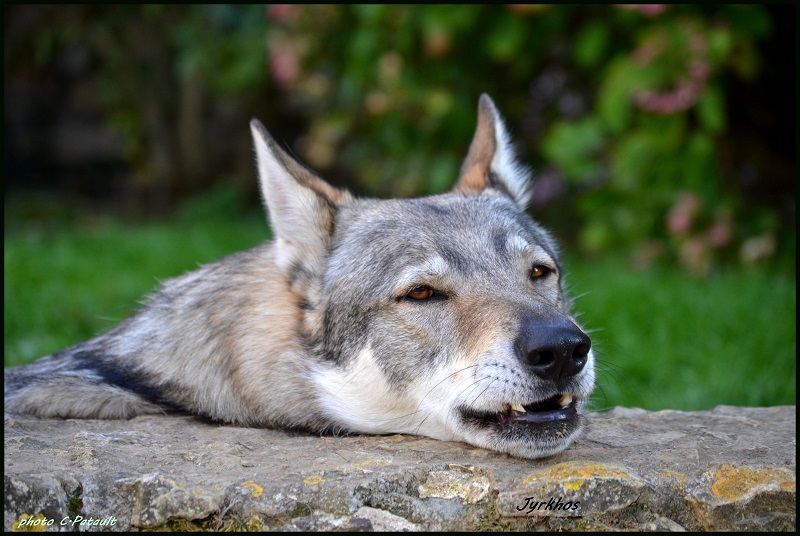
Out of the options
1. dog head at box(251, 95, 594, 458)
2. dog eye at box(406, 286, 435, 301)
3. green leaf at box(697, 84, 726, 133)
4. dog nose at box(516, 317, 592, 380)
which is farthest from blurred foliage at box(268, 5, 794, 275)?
dog nose at box(516, 317, 592, 380)

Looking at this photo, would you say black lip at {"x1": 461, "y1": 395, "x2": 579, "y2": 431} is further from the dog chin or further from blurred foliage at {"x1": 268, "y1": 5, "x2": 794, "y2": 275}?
blurred foliage at {"x1": 268, "y1": 5, "x2": 794, "y2": 275}

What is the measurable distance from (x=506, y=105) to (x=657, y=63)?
289cm

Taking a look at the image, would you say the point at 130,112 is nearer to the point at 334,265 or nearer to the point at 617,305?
the point at 617,305

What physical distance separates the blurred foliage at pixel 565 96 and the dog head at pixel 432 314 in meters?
3.83

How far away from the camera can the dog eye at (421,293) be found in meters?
3.77

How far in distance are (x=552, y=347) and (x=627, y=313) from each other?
14.2 ft

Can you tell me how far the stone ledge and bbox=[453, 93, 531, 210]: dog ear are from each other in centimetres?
184

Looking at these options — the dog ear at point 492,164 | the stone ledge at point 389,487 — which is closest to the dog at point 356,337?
the stone ledge at point 389,487

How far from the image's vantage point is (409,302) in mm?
3770

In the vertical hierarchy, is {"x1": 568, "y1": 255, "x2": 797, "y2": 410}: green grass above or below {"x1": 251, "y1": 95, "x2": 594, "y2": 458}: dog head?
below

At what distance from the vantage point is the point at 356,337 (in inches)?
151

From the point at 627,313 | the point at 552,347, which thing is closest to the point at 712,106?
the point at 627,313

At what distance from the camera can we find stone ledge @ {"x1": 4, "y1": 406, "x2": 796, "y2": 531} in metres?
2.93

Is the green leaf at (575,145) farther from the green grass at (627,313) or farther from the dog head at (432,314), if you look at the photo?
the dog head at (432,314)
